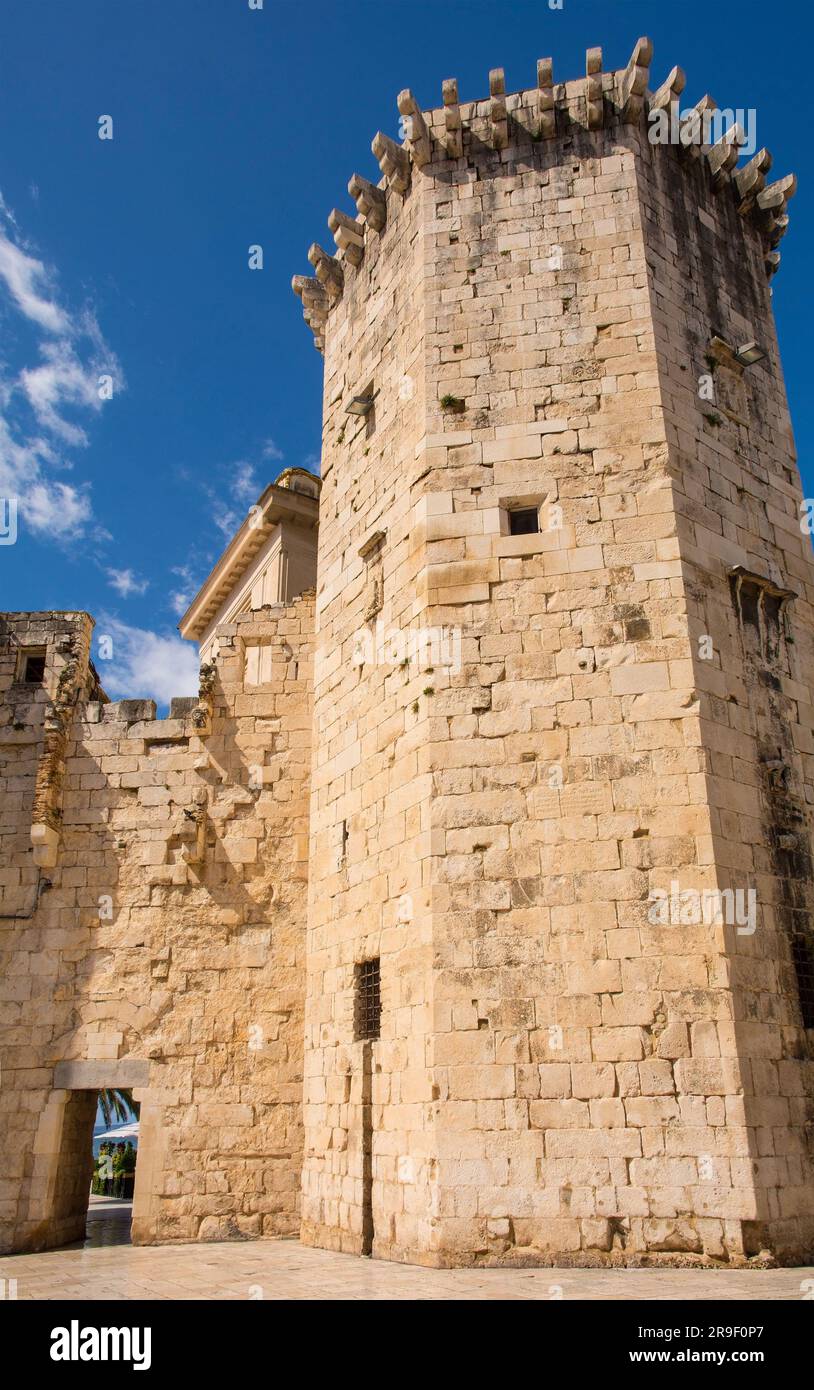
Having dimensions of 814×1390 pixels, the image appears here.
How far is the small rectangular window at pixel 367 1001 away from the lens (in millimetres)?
8945

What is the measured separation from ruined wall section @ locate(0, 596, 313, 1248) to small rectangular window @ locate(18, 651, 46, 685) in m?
0.94

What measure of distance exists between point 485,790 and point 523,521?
251 cm

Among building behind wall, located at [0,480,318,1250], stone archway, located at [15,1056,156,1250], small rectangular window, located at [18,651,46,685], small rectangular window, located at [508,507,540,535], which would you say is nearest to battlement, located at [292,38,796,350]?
A: small rectangular window, located at [508,507,540,535]

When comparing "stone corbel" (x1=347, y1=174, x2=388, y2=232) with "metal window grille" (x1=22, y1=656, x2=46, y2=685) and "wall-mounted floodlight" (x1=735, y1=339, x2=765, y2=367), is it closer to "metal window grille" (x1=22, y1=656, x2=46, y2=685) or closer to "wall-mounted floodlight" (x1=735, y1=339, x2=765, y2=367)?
"wall-mounted floodlight" (x1=735, y1=339, x2=765, y2=367)

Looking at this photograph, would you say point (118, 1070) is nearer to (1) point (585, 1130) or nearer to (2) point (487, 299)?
(1) point (585, 1130)

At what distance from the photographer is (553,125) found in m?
10.3

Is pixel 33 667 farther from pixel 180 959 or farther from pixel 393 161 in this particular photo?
pixel 393 161

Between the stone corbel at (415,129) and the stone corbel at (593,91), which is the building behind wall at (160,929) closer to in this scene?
the stone corbel at (415,129)

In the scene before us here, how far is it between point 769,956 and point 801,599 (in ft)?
12.3

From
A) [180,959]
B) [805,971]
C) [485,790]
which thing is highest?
[485,790]

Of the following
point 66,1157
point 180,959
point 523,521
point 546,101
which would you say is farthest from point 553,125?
point 66,1157

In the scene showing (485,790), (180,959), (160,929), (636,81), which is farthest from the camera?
(160,929)

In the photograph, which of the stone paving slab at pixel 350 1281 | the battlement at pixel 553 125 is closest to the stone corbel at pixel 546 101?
the battlement at pixel 553 125

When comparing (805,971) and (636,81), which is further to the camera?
(636,81)
